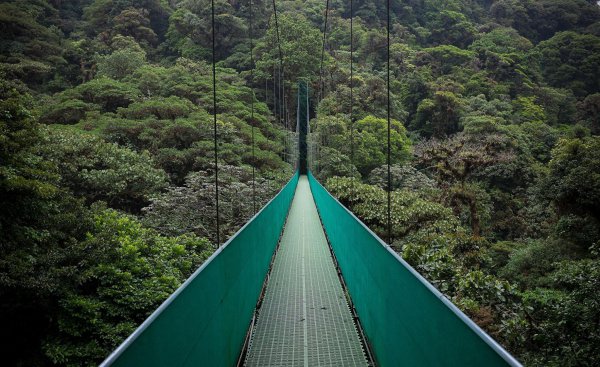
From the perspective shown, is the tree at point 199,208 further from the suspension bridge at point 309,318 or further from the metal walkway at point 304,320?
the suspension bridge at point 309,318

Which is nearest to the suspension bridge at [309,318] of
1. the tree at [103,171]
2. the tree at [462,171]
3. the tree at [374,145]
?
the tree at [103,171]

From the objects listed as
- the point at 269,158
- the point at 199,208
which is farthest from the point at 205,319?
the point at 269,158

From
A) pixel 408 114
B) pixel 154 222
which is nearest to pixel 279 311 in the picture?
pixel 154 222

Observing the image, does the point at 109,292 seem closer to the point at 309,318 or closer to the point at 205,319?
the point at 309,318

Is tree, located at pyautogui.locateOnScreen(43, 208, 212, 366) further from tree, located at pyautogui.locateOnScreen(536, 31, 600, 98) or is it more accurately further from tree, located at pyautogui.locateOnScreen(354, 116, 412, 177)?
tree, located at pyautogui.locateOnScreen(536, 31, 600, 98)

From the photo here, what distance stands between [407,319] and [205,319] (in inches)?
35.2

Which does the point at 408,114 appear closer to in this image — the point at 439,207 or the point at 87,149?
the point at 439,207

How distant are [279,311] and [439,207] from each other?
237 inches

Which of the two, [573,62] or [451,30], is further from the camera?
[451,30]

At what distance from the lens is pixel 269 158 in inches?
591

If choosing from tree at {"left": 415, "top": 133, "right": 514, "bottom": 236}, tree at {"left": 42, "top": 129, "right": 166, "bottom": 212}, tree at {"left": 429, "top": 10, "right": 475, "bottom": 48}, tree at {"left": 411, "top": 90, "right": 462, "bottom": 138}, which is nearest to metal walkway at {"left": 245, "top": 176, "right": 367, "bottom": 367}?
tree at {"left": 42, "top": 129, "right": 166, "bottom": 212}

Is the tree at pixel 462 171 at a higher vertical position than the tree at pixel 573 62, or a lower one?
lower

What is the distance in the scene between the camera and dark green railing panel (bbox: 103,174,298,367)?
1.13m

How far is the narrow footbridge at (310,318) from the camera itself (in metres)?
1.22
